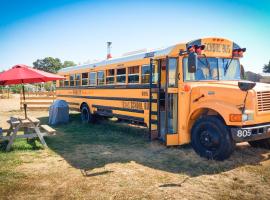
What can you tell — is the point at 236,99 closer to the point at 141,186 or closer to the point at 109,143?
the point at 141,186

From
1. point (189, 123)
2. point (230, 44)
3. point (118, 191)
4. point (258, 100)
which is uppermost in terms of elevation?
point (230, 44)

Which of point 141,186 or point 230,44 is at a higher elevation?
point 230,44

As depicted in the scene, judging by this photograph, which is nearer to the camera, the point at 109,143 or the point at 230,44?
the point at 230,44

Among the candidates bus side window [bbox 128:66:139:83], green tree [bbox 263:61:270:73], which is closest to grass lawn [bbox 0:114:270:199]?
bus side window [bbox 128:66:139:83]

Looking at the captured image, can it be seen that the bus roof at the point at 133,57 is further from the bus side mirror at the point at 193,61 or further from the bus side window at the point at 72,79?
the bus side mirror at the point at 193,61

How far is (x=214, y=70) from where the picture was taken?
621 cm

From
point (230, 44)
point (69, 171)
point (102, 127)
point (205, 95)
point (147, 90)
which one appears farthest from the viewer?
point (102, 127)

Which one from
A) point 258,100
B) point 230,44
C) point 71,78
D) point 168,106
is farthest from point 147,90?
point 71,78

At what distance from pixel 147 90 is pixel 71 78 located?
5708mm

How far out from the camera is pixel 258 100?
17.0ft

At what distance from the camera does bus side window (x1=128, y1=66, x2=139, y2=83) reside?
7808 millimetres

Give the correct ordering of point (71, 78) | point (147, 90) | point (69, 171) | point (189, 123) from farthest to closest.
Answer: point (71, 78) → point (147, 90) → point (189, 123) → point (69, 171)

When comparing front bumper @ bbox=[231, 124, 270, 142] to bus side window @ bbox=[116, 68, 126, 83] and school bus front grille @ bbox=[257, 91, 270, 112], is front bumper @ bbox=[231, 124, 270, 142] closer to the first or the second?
school bus front grille @ bbox=[257, 91, 270, 112]

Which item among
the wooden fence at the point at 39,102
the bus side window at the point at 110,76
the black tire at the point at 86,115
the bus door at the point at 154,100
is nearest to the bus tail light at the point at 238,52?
the bus door at the point at 154,100
